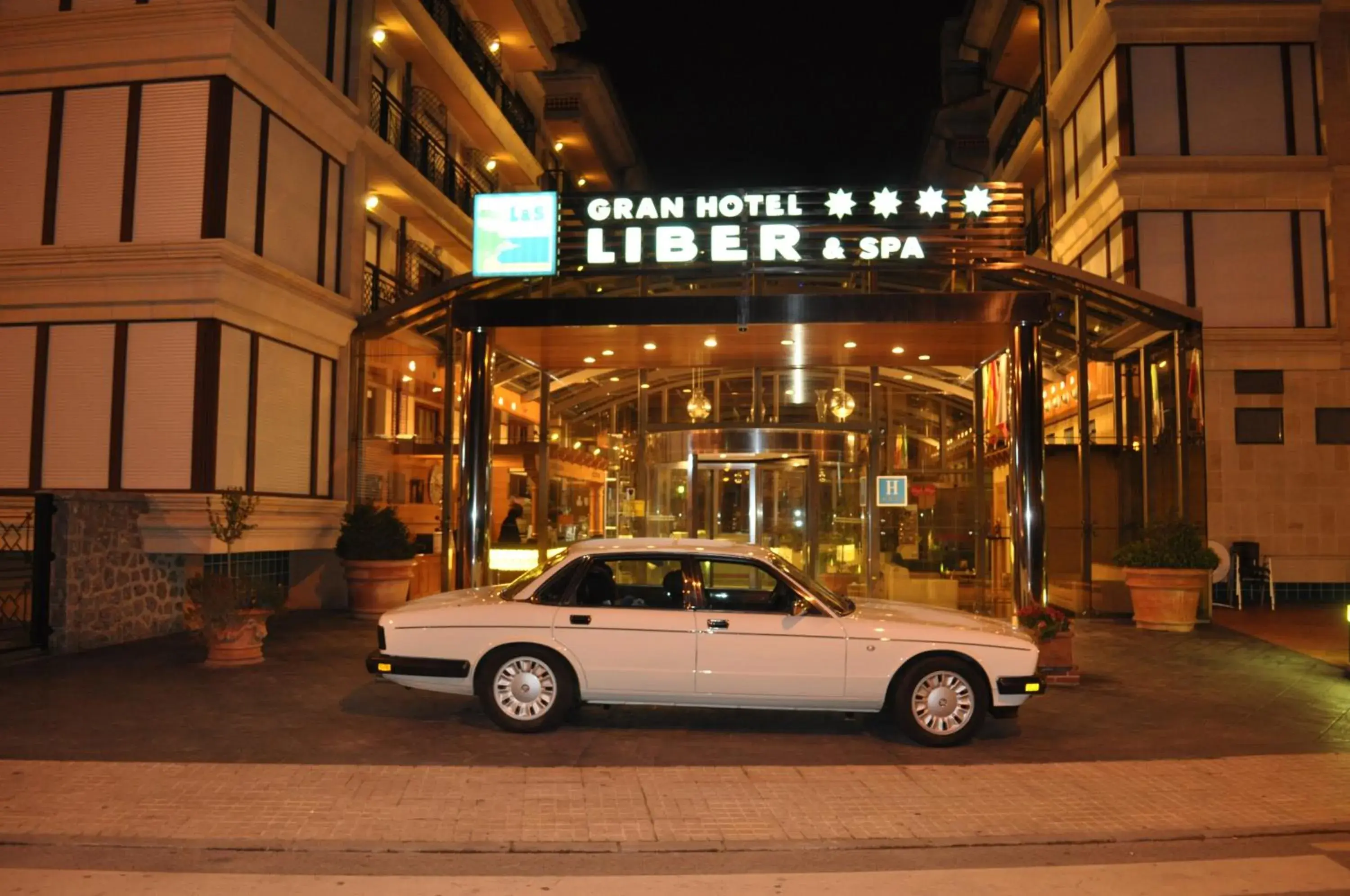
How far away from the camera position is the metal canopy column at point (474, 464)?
48.2ft

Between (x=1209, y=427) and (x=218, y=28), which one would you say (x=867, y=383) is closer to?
(x=1209, y=427)

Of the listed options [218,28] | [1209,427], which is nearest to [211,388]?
[218,28]

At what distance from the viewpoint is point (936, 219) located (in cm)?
1606

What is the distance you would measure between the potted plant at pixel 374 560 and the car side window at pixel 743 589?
666cm

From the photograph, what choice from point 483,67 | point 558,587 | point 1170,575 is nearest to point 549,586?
point 558,587

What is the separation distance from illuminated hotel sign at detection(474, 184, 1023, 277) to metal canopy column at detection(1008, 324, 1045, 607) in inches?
71.5

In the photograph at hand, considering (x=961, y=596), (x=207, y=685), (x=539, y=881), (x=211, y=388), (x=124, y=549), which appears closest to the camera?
(x=539, y=881)

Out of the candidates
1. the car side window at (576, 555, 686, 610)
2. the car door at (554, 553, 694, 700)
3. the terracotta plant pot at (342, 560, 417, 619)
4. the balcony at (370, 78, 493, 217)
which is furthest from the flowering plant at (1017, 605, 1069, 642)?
the balcony at (370, 78, 493, 217)

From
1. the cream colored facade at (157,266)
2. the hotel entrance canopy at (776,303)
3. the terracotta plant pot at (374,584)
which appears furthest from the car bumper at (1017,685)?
the cream colored facade at (157,266)

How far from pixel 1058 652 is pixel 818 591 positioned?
3.70 m

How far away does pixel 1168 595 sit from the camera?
15.5 meters

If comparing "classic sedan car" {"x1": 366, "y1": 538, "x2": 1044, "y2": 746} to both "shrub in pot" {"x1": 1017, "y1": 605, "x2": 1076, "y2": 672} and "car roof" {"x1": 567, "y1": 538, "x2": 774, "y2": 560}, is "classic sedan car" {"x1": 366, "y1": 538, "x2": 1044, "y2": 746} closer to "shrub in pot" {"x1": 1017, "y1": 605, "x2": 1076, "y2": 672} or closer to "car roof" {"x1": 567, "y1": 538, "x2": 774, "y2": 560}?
"car roof" {"x1": 567, "y1": 538, "x2": 774, "y2": 560}

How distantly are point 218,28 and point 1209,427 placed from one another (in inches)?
688

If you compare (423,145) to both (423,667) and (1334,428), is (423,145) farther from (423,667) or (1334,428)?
(1334,428)
